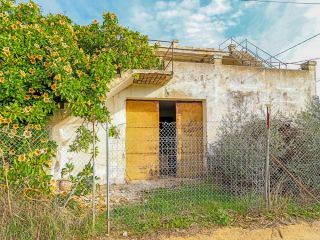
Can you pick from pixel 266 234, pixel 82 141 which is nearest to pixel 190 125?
pixel 266 234

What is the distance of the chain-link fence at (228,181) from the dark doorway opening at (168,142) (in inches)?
1.5

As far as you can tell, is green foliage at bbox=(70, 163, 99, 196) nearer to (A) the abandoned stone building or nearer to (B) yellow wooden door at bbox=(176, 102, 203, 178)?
(A) the abandoned stone building

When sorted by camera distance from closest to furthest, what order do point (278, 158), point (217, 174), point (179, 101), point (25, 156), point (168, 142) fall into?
1. point (25, 156)
2. point (278, 158)
3. point (217, 174)
4. point (168, 142)
5. point (179, 101)

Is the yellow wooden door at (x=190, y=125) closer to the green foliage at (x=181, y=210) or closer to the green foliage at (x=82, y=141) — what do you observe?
the green foliage at (x=181, y=210)

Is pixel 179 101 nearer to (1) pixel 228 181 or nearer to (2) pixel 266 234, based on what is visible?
(1) pixel 228 181

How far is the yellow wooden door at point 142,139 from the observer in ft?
35.7

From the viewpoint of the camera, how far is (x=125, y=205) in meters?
6.87

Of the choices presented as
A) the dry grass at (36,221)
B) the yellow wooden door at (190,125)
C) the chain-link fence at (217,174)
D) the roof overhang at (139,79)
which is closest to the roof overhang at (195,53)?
the yellow wooden door at (190,125)

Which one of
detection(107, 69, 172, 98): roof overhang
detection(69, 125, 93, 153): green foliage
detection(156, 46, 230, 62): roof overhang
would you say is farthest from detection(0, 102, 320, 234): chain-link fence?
detection(156, 46, 230, 62): roof overhang

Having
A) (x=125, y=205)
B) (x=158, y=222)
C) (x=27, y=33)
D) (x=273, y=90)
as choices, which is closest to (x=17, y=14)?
(x=27, y=33)

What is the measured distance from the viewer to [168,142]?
8836mm

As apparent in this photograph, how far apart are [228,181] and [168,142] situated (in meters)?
1.99

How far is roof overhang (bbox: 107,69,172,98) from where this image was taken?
9.39 m

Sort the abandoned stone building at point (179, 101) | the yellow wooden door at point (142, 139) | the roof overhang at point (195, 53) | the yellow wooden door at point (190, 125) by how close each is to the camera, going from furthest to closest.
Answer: the roof overhang at point (195, 53) → the yellow wooden door at point (190, 125) → the yellow wooden door at point (142, 139) → the abandoned stone building at point (179, 101)
